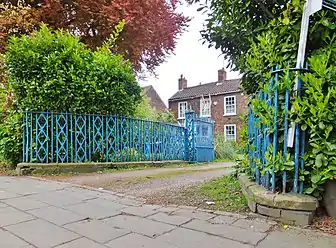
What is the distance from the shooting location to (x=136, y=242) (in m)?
1.83

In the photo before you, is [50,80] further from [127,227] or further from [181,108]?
[181,108]

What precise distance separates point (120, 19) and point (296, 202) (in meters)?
6.77

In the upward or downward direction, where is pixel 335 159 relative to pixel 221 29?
downward

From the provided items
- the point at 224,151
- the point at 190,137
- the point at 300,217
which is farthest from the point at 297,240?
the point at 224,151

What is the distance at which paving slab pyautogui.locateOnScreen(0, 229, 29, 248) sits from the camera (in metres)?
1.75

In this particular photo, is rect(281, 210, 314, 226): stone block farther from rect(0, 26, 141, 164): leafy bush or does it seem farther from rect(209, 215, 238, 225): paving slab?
rect(0, 26, 141, 164): leafy bush

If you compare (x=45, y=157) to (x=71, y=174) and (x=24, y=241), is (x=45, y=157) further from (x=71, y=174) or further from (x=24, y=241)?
(x=24, y=241)

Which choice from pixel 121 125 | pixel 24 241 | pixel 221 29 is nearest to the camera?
pixel 24 241

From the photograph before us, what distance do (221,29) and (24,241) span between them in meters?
3.21

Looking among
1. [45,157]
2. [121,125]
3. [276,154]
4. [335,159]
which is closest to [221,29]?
[276,154]

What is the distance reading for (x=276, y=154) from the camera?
7.54 feet

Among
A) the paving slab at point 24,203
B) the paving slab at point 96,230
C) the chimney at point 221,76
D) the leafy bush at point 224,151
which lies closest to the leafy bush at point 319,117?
the paving slab at point 96,230

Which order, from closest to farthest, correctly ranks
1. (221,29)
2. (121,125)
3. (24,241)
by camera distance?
(24,241)
(221,29)
(121,125)

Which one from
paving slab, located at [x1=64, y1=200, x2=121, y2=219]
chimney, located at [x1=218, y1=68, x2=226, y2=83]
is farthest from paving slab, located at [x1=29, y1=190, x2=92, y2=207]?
chimney, located at [x1=218, y1=68, x2=226, y2=83]
